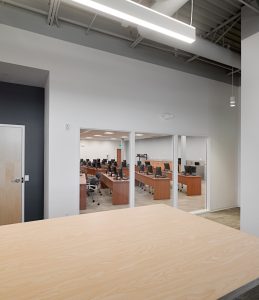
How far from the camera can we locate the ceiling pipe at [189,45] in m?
2.58

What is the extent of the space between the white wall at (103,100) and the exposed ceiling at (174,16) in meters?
0.38

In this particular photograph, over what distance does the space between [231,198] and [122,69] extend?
15.0 feet

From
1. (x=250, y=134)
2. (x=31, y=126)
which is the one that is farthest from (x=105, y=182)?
(x=250, y=134)

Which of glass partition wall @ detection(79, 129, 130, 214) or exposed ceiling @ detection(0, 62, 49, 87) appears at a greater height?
exposed ceiling @ detection(0, 62, 49, 87)

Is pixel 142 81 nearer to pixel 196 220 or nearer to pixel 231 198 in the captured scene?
pixel 196 220

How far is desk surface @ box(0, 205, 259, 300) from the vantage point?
864mm

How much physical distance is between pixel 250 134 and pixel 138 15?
2.67 m

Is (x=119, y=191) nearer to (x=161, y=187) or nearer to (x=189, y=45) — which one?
(x=161, y=187)

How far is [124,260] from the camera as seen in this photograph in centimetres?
111

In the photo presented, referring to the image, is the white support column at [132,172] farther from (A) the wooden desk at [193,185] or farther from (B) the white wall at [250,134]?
(A) the wooden desk at [193,185]

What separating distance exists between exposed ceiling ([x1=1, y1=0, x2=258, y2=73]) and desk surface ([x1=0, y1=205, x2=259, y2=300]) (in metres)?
3.06

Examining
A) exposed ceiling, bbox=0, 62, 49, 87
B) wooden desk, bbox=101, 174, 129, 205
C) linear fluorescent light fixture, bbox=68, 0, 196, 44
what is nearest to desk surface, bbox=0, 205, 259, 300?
linear fluorescent light fixture, bbox=68, 0, 196, 44

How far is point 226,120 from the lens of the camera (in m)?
5.63

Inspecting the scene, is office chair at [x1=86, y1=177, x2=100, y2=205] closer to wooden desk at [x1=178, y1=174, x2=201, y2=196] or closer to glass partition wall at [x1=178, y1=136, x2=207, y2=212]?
glass partition wall at [x1=178, y1=136, x2=207, y2=212]
